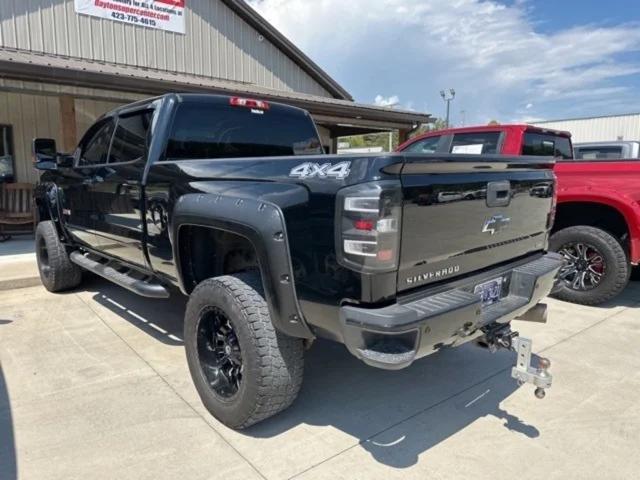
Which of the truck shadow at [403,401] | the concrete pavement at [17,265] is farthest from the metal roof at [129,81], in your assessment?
the truck shadow at [403,401]

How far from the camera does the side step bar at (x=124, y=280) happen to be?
353 centimetres

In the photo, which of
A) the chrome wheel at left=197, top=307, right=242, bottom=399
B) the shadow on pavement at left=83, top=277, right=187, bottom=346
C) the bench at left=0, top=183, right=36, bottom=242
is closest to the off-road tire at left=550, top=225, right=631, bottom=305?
the chrome wheel at left=197, top=307, right=242, bottom=399

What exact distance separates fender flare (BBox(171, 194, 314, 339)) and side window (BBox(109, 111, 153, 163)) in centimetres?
135

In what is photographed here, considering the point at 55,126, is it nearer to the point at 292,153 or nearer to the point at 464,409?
the point at 292,153

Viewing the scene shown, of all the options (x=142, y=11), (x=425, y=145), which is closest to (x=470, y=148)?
(x=425, y=145)

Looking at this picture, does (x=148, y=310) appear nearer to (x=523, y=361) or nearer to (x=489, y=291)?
(x=489, y=291)

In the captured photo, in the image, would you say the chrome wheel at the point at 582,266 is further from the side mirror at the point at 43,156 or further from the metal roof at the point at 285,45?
the metal roof at the point at 285,45

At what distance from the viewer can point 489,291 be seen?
9.00 feet

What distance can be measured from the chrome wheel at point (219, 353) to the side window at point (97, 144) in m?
Answer: 2.26

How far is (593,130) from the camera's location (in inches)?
1080

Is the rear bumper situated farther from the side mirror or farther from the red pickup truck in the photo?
the side mirror

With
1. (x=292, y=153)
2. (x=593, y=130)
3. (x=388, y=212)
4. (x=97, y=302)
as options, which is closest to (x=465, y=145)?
(x=292, y=153)

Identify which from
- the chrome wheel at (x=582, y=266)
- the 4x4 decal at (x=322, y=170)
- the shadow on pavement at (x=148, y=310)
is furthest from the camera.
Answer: the chrome wheel at (x=582, y=266)

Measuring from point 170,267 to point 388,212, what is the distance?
187 cm
